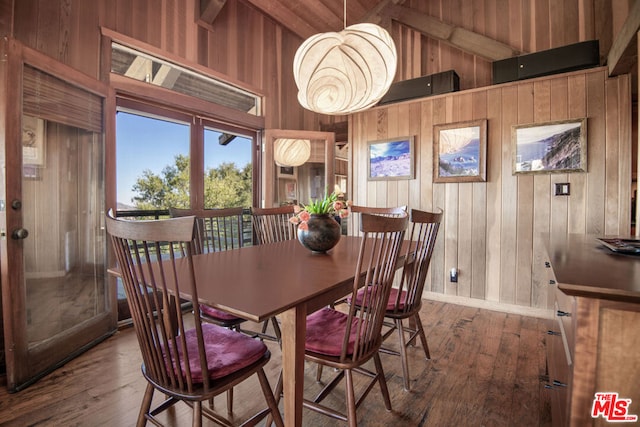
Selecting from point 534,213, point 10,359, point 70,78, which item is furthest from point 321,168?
point 10,359

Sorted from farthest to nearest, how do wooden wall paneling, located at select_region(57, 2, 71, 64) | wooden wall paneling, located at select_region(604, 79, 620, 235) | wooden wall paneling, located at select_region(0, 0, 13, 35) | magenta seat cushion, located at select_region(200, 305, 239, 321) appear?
wooden wall paneling, located at select_region(604, 79, 620, 235) → wooden wall paneling, located at select_region(57, 2, 71, 64) → wooden wall paneling, located at select_region(0, 0, 13, 35) → magenta seat cushion, located at select_region(200, 305, 239, 321)

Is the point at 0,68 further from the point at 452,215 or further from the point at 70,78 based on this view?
the point at 452,215

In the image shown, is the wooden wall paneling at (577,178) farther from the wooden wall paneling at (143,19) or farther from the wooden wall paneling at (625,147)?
the wooden wall paneling at (143,19)

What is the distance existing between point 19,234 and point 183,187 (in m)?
1.55

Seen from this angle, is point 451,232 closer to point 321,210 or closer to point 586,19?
point 321,210

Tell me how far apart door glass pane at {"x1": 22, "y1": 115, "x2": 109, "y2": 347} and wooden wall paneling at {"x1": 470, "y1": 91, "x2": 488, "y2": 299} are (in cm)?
349

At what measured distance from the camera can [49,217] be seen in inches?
89.1

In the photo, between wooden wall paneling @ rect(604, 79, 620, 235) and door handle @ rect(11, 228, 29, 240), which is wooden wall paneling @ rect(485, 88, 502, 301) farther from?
door handle @ rect(11, 228, 29, 240)

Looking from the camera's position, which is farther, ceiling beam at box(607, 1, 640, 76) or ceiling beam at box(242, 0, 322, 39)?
ceiling beam at box(242, 0, 322, 39)

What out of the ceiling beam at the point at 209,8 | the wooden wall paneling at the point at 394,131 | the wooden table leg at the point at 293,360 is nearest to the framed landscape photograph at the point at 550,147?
the wooden wall paneling at the point at 394,131

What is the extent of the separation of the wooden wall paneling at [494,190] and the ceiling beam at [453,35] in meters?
0.49

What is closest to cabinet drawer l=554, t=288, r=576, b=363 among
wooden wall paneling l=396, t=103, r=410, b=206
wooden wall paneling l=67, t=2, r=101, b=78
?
wooden wall paneling l=396, t=103, r=410, b=206

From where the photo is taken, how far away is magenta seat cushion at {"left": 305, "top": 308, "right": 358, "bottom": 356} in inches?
54.9

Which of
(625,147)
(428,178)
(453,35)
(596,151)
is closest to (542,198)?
(596,151)
